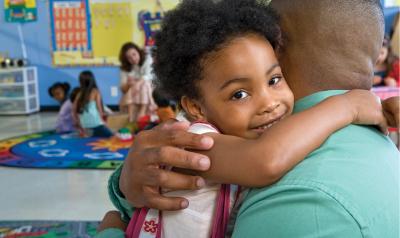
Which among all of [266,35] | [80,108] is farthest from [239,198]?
[80,108]

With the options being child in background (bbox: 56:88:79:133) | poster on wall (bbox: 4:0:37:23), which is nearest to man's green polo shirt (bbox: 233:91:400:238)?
child in background (bbox: 56:88:79:133)

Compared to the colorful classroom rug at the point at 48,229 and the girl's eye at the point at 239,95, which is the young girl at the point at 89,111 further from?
the girl's eye at the point at 239,95

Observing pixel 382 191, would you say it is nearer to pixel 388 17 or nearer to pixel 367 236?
pixel 367 236

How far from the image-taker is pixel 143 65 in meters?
5.73

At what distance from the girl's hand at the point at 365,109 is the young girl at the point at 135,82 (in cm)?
486

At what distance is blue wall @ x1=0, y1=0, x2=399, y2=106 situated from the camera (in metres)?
7.54

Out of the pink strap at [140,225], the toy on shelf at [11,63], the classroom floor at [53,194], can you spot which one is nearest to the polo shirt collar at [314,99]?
the pink strap at [140,225]

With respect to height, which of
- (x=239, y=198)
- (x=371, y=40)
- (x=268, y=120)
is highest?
(x=371, y=40)

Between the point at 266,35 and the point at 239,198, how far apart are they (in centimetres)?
33

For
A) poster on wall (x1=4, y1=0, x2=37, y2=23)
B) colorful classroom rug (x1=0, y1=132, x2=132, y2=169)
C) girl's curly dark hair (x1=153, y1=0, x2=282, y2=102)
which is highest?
poster on wall (x1=4, y1=0, x2=37, y2=23)

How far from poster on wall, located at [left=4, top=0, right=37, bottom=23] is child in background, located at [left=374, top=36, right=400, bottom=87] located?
217 inches

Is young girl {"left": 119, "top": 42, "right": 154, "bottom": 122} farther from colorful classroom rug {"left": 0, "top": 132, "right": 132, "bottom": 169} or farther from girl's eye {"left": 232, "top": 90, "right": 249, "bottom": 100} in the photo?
girl's eye {"left": 232, "top": 90, "right": 249, "bottom": 100}

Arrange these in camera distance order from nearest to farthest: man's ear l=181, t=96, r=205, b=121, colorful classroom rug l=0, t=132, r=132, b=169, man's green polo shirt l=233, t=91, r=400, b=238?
man's green polo shirt l=233, t=91, r=400, b=238
man's ear l=181, t=96, r=205, b=121
colorful classroom rug l=0, t=132, r=132, b=169

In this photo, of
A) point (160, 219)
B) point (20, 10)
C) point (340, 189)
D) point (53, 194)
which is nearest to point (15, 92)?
point (20, 10)
